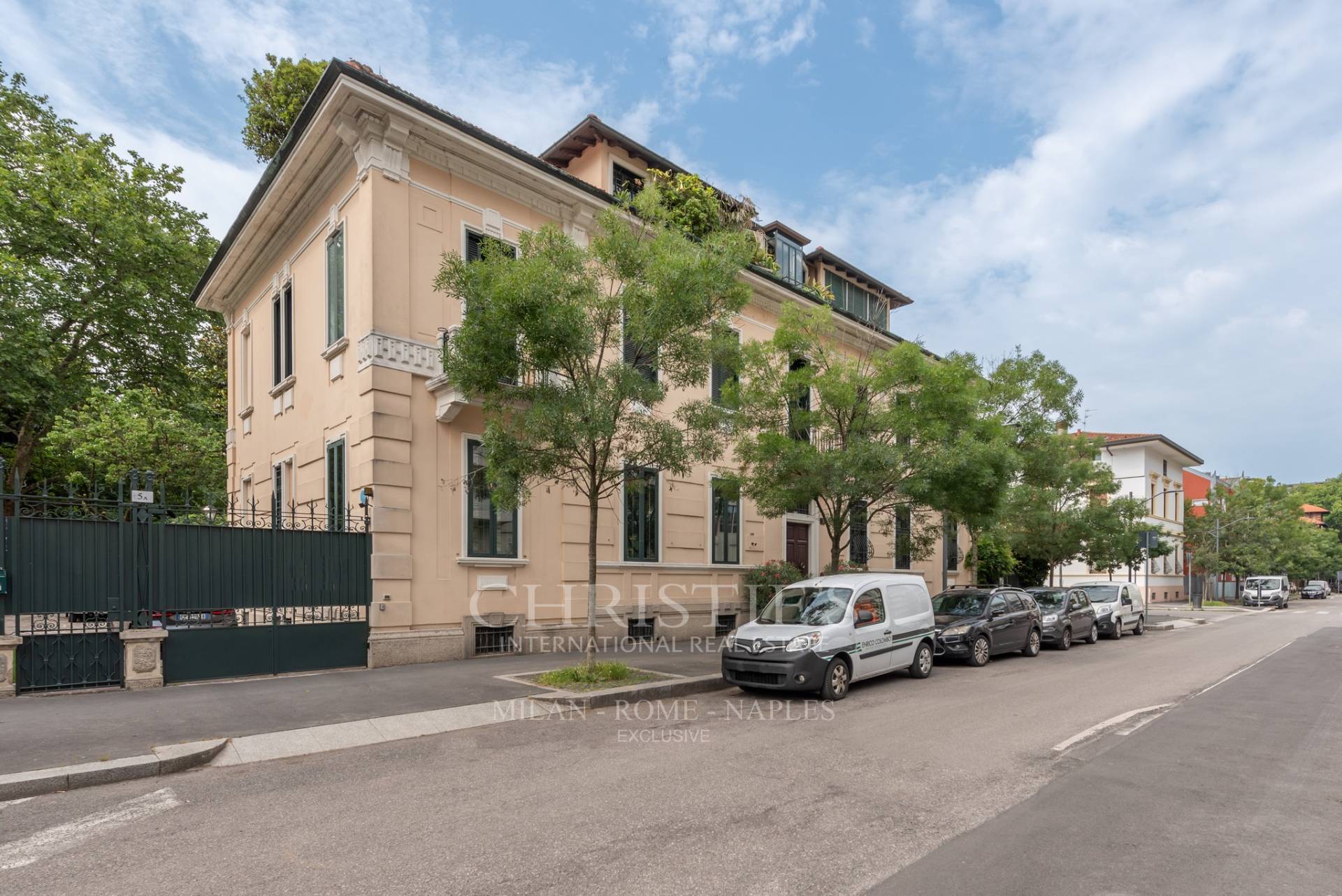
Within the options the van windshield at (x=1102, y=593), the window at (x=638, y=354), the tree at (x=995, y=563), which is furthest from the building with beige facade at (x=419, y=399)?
the tree at (x=995, y=563)

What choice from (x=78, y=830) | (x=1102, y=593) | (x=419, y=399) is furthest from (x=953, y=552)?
(x=78, y=830)

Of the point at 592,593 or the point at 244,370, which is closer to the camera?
the point at 592,593

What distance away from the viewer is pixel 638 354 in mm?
11430

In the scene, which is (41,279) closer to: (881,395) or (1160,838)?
(881,395)

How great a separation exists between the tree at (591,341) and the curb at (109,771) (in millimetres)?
4769

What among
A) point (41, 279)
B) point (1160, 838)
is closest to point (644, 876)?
point (1160, 838)

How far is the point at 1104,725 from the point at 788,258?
17333 millimetres

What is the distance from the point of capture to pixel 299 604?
39.6 feet

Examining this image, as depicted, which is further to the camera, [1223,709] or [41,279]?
[41,279]

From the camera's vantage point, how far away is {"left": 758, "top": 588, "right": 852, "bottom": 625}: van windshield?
11.0 m

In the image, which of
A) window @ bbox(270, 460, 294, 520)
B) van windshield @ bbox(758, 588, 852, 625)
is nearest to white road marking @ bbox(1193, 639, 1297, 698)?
van windshield @ bbox(758, 588, 852, 625)

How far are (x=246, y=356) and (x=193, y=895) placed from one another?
18.7 meters

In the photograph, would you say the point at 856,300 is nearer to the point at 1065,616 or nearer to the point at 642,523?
the point at 1065,616

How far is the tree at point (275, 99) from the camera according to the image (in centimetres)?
2506
